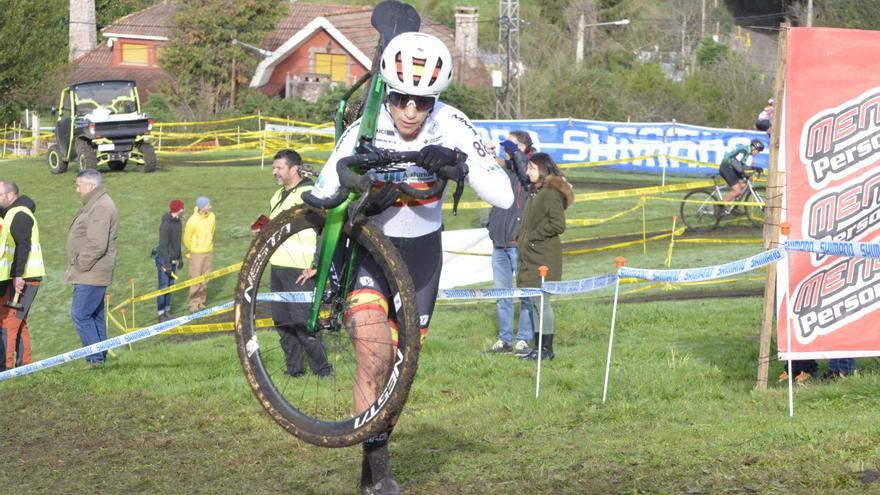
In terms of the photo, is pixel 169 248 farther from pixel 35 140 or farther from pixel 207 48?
pixel 207 48

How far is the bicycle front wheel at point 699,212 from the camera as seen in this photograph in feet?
80.3

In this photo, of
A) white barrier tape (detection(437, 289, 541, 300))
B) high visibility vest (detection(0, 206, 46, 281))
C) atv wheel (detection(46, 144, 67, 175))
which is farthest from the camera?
atv wheel (detection(46, 144, 67, 175))

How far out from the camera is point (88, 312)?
520 inches

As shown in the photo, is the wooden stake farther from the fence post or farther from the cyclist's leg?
the fence post

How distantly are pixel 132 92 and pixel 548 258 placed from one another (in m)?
26.5

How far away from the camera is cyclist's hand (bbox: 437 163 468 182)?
19.1 ft

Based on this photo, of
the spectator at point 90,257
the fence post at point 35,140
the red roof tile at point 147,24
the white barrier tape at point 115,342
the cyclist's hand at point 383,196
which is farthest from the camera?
the red roof tile at point 147,24

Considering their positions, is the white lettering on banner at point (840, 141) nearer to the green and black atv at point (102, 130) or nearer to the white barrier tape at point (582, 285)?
the white barrier tape at point (582, 285)

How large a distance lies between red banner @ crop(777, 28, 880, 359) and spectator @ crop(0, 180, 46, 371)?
28.3 feet

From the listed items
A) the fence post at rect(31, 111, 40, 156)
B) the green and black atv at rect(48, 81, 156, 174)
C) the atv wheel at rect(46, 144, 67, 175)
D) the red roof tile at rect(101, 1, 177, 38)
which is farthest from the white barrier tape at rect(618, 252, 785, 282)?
the red roof tile at rect(101, 1, 177, 38)

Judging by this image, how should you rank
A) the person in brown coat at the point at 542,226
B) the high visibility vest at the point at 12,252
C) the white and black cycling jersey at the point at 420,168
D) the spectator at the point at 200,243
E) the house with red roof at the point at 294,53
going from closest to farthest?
the white and black cycling jersey at the point at 420,168, the person in brown coat at the point at 542,226, the high visibility vest at the point at 12,252, the spectator at the point at 200,243, the house with red roof at the point at 294,53

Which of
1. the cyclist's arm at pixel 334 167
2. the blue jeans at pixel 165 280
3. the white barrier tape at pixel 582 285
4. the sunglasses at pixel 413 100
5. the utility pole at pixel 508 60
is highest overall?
the utility pole at pixel 508 60

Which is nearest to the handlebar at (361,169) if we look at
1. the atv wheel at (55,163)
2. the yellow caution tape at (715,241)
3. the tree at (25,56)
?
the yellow caution tape at (715,241)

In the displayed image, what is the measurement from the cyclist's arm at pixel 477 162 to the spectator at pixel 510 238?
6330 mm
